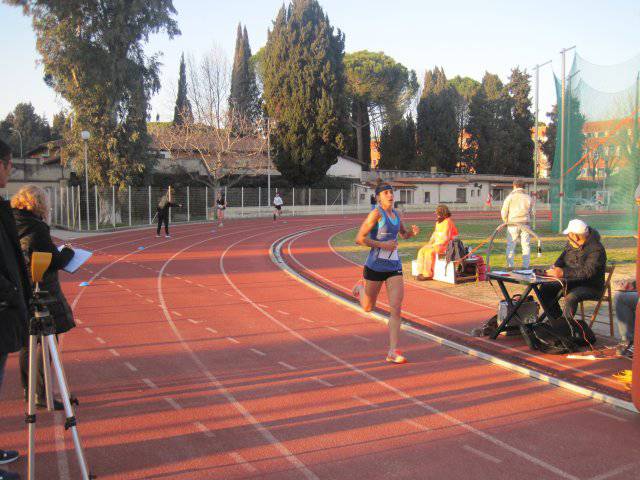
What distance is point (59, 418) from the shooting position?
4.64 metres

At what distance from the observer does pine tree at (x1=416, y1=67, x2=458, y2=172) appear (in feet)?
233

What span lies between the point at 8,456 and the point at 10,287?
54.0 inches

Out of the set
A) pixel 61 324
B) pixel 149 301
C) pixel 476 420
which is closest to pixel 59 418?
pixel 61 324

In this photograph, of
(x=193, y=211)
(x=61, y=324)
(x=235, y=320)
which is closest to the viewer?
(x=61, y=324)

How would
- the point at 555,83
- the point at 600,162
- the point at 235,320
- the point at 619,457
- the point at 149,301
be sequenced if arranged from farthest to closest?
the point at 555,83 → the point at 600,162 → the point at 149,301 → the point at 235,320 → the point at 619,457

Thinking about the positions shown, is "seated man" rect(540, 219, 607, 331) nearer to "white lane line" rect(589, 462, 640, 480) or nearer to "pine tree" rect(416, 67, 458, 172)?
"white lane line" rect(589, 462, 640, 480)

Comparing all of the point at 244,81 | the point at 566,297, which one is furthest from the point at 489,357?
the point at 244,81

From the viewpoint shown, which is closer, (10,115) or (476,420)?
(476,420)

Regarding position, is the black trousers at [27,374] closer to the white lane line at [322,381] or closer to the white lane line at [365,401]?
the white lane line at [322,381]

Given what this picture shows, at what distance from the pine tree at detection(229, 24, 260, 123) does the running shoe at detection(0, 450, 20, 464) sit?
57480 millimetres

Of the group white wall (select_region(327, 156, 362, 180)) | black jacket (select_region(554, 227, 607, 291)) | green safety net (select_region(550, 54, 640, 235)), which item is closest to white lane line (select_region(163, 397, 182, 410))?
black jacket (select_region(554, 227, 607, 291))

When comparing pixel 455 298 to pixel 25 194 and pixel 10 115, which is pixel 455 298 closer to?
pixel 25 194

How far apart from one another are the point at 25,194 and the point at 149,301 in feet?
18.1

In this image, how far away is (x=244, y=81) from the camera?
6394cm
